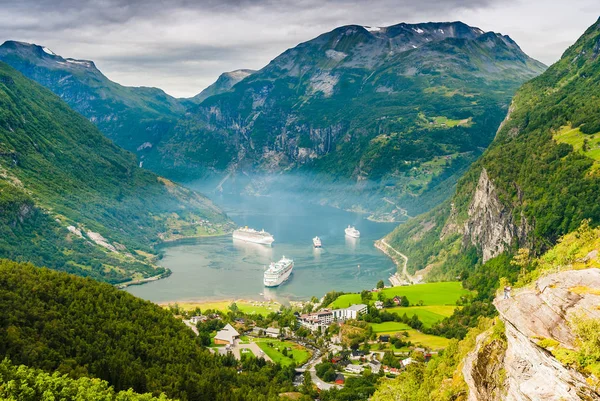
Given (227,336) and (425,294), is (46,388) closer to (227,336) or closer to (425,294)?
(227,336)

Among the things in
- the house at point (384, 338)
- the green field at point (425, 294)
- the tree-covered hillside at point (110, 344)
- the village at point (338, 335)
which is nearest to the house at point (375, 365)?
the village at point (338, 335)

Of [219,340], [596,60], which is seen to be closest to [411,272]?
[596,60]

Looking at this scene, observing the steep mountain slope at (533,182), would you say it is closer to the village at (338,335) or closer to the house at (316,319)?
the village at (338,335)

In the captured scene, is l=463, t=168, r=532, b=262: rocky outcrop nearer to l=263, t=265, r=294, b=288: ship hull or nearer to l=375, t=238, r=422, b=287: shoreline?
l=375, t=238, r=422, b=287: shoreline

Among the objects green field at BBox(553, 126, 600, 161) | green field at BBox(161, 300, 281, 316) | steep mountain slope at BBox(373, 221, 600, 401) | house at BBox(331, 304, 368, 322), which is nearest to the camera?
steep mountain slope at BBox(373, 221, 600, 401)

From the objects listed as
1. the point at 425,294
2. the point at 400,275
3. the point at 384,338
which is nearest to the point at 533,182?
the point at 425,294

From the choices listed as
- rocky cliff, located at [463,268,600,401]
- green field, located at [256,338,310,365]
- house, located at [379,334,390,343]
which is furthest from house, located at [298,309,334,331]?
rocky cliff, located at [463,268,600,401]
